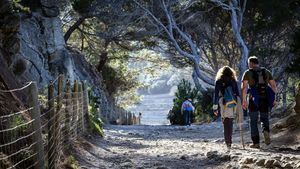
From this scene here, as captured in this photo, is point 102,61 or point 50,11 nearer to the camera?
point 50,11

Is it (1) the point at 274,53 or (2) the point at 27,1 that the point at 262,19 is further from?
(2) the point at 27,1

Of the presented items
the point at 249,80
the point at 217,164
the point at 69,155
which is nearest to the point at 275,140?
the point at 249,80

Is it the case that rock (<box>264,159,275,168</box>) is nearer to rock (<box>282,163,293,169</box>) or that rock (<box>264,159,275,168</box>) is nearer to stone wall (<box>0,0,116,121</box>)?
rock (<box>282,163,293,169</box>)

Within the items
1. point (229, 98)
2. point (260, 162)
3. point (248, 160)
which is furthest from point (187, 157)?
point (260, 162)

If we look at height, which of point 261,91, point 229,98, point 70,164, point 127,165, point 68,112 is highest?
point 261,91

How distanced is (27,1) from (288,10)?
46.0 ft

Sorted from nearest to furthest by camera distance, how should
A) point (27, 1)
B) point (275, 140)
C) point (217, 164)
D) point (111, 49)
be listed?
point (217, 164)
point (275, 140)
point (27, 1)
point (111, 49)

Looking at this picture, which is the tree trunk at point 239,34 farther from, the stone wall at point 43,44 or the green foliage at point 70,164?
the green foliage at point 70,164

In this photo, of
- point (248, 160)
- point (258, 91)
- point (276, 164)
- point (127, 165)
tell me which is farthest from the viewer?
point (258, 91)

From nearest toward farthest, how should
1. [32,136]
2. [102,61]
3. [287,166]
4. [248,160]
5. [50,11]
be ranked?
[32,136] → [287,166] → [248,160] → [50,11] → [102,61]

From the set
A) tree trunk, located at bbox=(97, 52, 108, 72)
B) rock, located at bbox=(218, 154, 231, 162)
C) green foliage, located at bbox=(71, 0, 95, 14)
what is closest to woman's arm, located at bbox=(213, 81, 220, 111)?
rock, located at bbox=(218, 154, 231, 162)

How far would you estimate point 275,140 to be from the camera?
1017 centimetres

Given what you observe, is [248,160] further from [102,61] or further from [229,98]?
[102,61]

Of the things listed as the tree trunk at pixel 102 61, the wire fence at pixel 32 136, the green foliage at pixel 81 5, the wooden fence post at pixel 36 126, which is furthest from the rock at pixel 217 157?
the tree trunk at pixel 102 61
